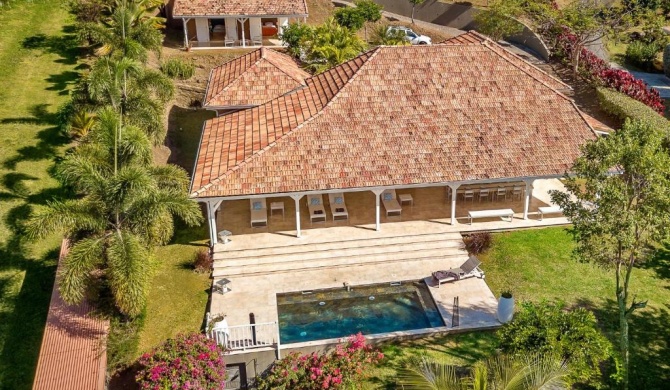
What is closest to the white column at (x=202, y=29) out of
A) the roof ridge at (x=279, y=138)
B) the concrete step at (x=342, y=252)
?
the roof ridge at (x=279, y=138)

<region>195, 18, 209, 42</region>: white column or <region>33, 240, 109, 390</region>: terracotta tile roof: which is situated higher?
<region>195, 18, 209, 42</region>: white column

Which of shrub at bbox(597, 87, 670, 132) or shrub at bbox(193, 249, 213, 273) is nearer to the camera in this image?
shrub at bbox(193, 249, 213, 273)

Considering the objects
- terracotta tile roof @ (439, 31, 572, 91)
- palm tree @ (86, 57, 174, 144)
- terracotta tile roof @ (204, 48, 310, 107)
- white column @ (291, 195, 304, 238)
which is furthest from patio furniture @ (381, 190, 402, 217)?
palm tree @ (86, 57, 174, 144)

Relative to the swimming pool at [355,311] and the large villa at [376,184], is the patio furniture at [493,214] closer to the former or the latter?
the large villa at [376,184]

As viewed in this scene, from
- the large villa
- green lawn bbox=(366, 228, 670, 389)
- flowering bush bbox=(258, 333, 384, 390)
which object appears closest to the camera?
flowering bush bbox=(258, 333, 384, 390)

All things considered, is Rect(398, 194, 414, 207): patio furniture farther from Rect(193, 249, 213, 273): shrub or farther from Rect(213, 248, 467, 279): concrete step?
Rect(193, 249, 213, 273): shrub

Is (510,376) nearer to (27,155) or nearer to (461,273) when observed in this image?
A: (461,273)

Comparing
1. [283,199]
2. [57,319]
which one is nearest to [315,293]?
[283,199]
